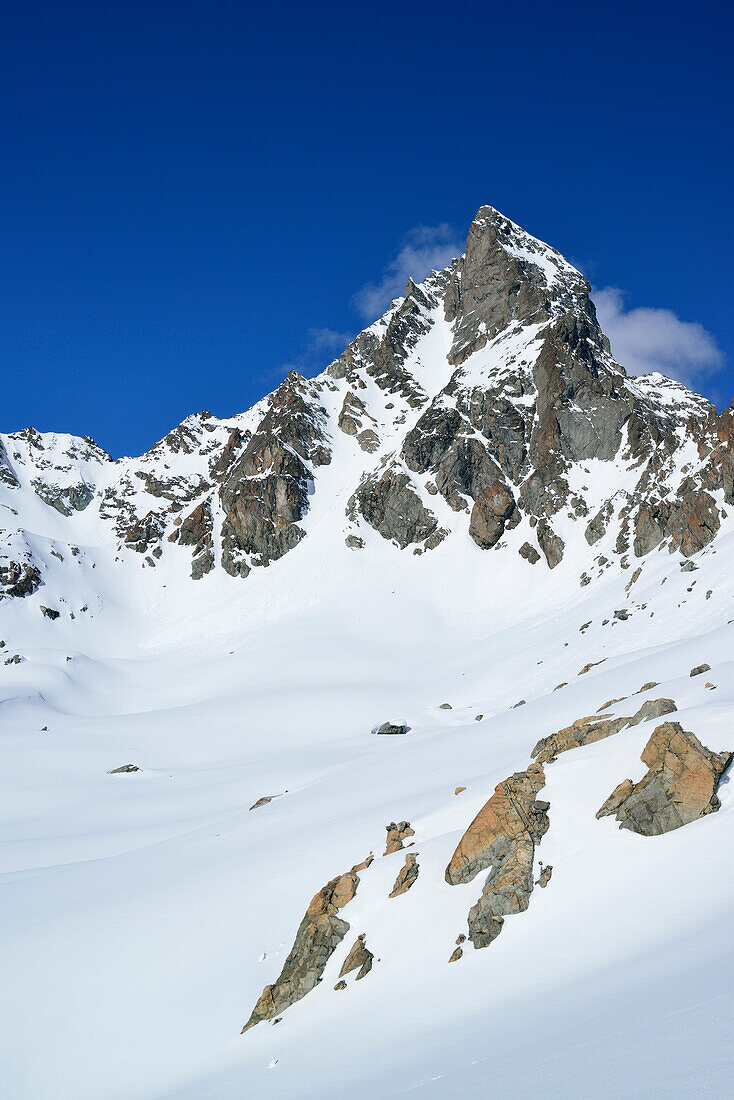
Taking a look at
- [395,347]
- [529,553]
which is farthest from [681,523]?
[395,347]

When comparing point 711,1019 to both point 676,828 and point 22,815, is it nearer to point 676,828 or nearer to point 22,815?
point 676,828

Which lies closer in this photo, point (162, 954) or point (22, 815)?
point (162, 954)

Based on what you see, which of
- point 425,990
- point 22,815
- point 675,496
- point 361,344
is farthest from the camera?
point 361,344

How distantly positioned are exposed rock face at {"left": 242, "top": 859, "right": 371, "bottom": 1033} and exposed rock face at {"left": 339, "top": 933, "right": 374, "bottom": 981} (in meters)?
0.78

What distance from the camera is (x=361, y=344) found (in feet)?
489

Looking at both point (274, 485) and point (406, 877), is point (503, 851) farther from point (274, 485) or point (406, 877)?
point (274, 485)

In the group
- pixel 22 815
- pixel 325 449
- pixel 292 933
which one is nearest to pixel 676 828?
pixel 292 933

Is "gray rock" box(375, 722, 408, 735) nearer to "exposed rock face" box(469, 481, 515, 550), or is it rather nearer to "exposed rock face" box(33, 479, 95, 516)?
"exposed rock face" box(469, 481, 515, 550)

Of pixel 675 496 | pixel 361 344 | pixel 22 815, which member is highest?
pixel 361 344

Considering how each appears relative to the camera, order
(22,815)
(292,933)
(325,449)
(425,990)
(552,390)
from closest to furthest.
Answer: (425,990)
(292,933)
(22,815)
(552,390)
(325,449)

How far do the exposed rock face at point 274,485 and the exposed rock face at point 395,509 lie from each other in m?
14.1

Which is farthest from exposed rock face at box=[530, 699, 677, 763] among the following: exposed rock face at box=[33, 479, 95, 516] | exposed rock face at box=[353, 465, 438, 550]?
exposed rock face at box=[33, 479, 95, 516]

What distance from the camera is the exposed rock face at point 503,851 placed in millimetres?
11188

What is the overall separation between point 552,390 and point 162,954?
323 ft
